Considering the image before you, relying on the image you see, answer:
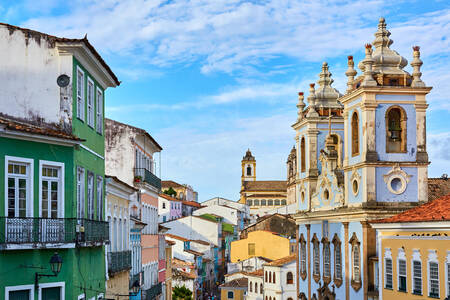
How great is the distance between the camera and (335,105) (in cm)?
4809

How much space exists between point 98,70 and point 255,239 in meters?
63.6

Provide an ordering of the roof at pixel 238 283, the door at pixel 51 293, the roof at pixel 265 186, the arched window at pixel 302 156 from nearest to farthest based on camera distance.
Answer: the door at pixel 51 293, the arched window at pixel 302 156, the roof at pixel 238 283, the roof at pixel 265 186

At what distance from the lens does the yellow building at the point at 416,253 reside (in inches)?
1016

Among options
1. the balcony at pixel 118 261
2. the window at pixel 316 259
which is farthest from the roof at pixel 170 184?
the balcony at pixel 118 261

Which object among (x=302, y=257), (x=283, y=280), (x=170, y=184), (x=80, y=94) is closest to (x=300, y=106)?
(x=302, y=257)

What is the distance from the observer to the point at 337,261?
1588 inches

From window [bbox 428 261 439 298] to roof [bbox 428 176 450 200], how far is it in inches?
475

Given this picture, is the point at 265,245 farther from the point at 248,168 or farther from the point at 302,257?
the point at 248,168

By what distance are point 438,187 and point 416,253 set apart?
487 inches

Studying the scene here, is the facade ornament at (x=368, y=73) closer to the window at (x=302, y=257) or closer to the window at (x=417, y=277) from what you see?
the window at (x=417, y=277)

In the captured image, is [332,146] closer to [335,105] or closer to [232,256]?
[335,105]

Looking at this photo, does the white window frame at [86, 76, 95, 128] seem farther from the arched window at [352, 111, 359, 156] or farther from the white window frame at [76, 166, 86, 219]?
the arched window at [352, 111, 359, 156]

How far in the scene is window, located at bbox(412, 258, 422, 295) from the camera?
90.3 ft

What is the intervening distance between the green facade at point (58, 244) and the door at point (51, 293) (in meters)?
0.02
